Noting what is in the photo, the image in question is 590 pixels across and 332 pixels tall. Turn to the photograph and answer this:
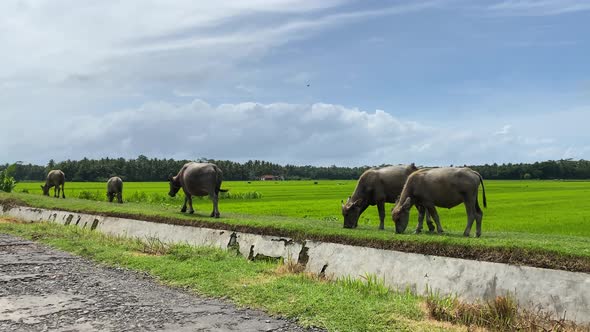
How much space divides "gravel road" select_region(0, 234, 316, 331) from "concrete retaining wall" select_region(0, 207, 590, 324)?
102 inches

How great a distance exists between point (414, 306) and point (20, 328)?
15.7ft

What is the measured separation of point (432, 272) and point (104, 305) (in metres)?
4.81

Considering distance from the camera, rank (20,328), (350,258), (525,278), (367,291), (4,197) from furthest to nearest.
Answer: (4,197)
(350,258)
(367,291)
(525,278)
(20,328)

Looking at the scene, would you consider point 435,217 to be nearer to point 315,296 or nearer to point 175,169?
point 315,296

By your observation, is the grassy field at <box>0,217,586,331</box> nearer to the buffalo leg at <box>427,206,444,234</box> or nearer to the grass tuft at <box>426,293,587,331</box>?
the grass tuft at <box>426,293,587,331</box>

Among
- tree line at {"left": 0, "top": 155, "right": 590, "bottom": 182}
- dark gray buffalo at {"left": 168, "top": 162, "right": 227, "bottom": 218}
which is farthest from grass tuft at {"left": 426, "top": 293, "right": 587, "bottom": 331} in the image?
tree line at {"left": 0, "top": 155, "right": 590, "bottom": 182}

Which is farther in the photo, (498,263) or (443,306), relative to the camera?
(498,263)

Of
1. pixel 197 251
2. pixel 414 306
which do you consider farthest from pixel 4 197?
pixel 414 306

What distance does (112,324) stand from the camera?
6.27 m

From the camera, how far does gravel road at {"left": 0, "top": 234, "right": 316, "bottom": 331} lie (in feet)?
20.5

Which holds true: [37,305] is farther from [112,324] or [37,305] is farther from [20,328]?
[112,324]

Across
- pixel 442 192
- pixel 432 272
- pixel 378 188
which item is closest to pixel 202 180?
pixel 378 188

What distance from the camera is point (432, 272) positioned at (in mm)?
7988

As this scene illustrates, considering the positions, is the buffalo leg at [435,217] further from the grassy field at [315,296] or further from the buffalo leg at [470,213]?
the grassy field at [315,296]
